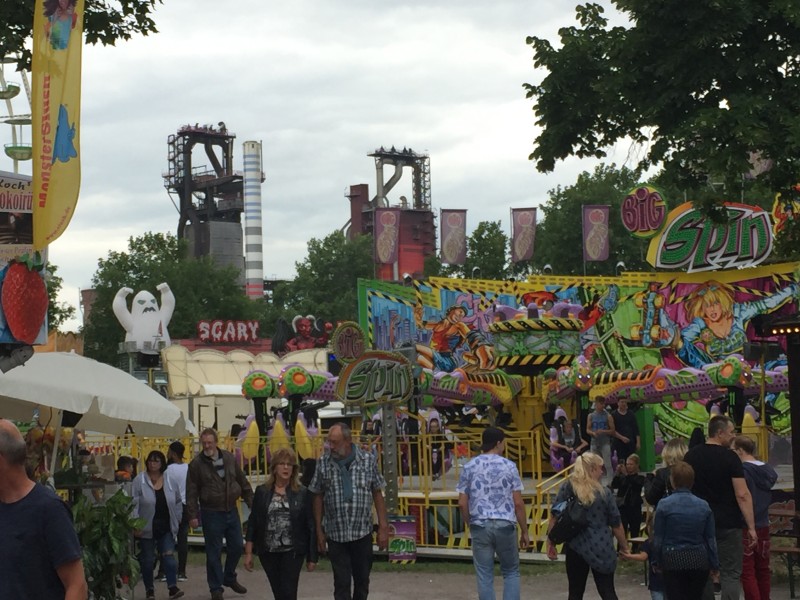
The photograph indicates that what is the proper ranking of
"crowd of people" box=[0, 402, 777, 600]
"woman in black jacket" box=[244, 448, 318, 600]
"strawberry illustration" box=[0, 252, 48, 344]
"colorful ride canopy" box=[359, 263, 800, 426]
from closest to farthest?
"crowd of people" box=[0, 402, 777, 600] → "strawberry illustration" box=[0, 252, 48, 344] → "woman in black jacket" box=[244, 448, 318, 600] → "colorful ride canopy" box=[359, 263, 800, 426]

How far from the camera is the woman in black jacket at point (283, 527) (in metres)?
10.3

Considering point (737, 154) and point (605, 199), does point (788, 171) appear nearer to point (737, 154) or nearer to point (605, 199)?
point (737, 154)

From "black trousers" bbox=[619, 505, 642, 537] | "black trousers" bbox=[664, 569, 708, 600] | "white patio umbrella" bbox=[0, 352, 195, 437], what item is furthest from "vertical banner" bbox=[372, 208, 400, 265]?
"black trousers" bbox=[664, 569, 708, 600]

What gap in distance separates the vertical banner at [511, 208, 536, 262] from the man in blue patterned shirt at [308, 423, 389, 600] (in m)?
48.8

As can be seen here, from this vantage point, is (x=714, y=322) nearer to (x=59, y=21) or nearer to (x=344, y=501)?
(x=344, y=501)

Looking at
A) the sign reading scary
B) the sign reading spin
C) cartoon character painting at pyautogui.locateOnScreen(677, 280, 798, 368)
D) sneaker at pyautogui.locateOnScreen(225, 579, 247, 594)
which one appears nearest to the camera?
sneaker at pyautogui.locateOnScreen(225, 579, 247, 594)

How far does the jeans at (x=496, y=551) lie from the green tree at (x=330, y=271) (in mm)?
88463

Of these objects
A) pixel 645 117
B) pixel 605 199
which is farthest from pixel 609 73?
pixel 605 199

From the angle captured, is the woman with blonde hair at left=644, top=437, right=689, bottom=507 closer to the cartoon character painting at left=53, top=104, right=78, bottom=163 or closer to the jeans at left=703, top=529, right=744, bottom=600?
the jeans at left=703, top=529, right=744, bottom=600

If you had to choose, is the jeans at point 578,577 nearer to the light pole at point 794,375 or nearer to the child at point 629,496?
the light pole at point 794,375

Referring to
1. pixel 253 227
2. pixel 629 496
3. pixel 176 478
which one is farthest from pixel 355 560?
pixel 253 227

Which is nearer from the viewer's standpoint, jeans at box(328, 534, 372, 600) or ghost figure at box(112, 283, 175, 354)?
jeans at box(328, 534, 372, 600)

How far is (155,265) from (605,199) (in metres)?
27.9

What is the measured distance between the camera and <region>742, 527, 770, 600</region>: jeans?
10.6 meters
